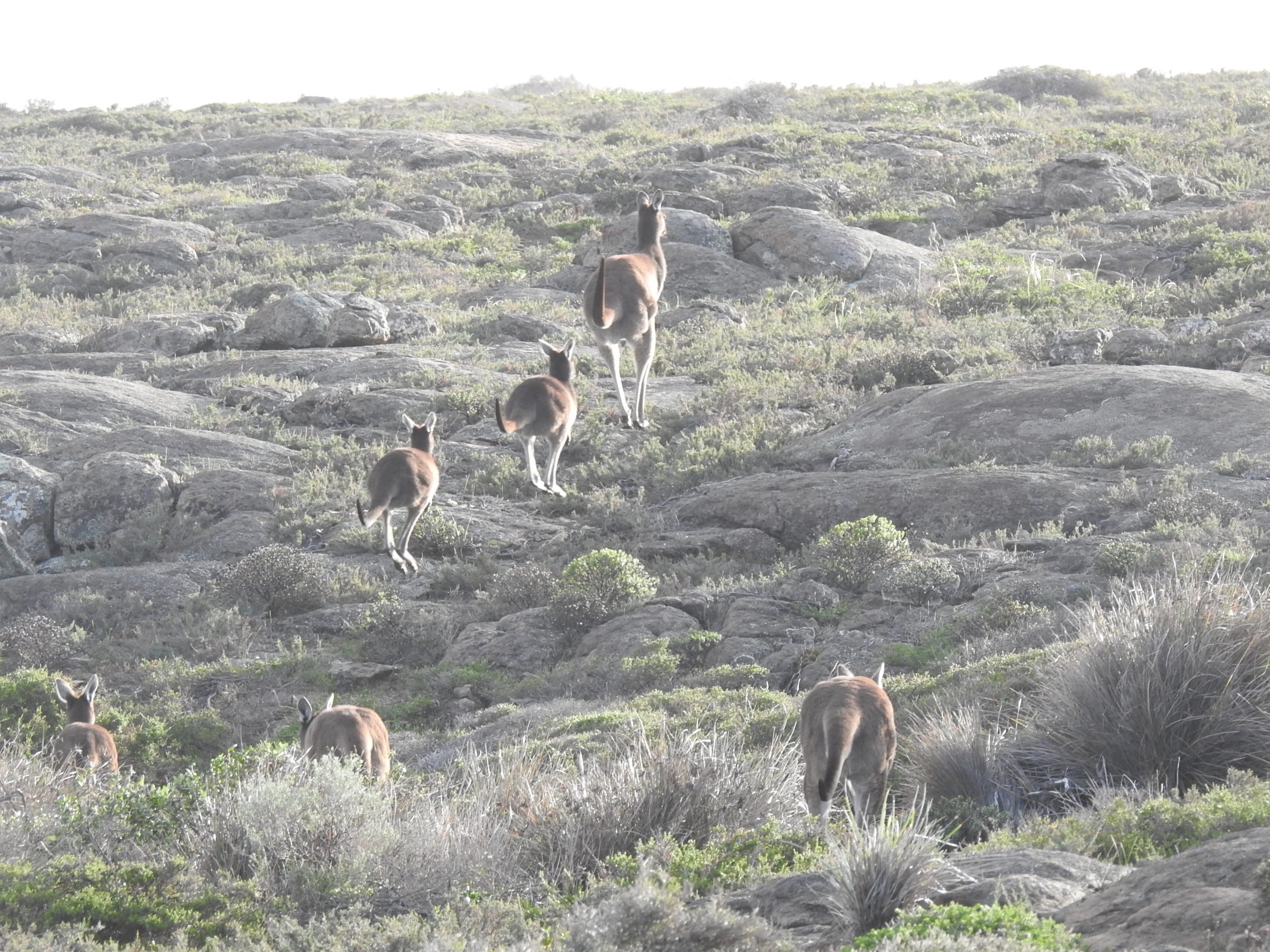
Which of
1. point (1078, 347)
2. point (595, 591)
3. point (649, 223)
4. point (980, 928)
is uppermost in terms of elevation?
point (649, 223)

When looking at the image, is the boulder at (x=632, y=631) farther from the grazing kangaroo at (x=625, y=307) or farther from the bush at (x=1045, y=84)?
the bush at (x=1045, y=84)

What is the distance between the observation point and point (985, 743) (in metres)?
8.60

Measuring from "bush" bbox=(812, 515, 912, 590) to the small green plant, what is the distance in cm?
193

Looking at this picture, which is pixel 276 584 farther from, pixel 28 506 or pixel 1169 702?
pixel 1169 702

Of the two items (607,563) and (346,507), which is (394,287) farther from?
(607,563)

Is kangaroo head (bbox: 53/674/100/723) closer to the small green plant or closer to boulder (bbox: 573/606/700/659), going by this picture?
boulder (bbox: 573/606/700/659)

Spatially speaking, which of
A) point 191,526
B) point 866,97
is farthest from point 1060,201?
point 191,526

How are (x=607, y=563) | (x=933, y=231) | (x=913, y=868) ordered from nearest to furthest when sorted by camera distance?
1. (x=913, y=868)
2. (x=607, y=563)
3. (x=933, y=231)

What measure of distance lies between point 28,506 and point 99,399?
395 cm

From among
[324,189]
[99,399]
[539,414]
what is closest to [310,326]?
[99,399]

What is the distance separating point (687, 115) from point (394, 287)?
2724 centimetres

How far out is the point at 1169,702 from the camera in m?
8.55

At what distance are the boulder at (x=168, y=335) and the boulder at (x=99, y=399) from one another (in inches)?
131

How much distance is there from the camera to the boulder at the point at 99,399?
20.3 m
